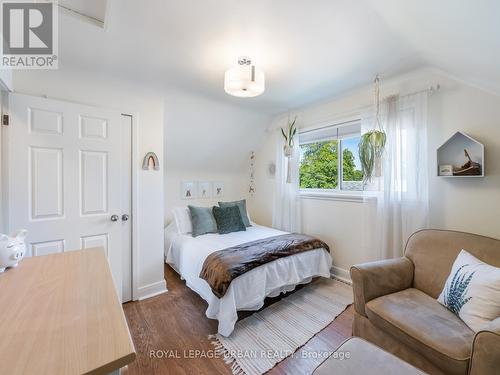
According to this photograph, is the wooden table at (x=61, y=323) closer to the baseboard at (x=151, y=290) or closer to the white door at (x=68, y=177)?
the white door at (x=68, y=177)

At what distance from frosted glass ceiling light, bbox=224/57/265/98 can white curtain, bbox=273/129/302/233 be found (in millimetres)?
1470

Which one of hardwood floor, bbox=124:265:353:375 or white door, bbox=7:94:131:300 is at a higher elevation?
white door, bbox=7:94:131:300

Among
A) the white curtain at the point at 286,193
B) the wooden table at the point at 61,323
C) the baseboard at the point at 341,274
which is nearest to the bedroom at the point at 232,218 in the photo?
the wooden table at the point at 61,323

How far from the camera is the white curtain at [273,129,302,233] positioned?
3.14m

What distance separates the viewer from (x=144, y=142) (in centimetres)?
234

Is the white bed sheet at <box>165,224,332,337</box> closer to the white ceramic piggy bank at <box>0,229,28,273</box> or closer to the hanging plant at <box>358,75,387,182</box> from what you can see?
the hanging plant at <box>358,75,387,182</box>

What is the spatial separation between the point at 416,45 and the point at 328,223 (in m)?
2.00

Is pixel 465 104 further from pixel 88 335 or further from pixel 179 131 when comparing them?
pixel 179 131

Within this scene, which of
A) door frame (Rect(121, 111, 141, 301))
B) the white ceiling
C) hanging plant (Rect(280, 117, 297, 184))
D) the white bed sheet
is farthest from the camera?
hanging plant (Rect(280, 117, 297, 184))

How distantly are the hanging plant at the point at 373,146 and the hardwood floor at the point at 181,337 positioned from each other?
141 centimetres

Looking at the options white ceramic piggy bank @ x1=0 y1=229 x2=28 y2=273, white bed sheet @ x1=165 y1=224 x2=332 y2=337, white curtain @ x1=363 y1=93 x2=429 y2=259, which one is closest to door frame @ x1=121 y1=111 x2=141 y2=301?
white bed sheet @ x1=165 y1=224 x2=332 y2=337

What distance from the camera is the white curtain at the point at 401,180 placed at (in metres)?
2.01

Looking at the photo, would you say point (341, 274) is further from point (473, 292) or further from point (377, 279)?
point (473, 292)

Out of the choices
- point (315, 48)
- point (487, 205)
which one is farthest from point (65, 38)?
point (487, 205)
